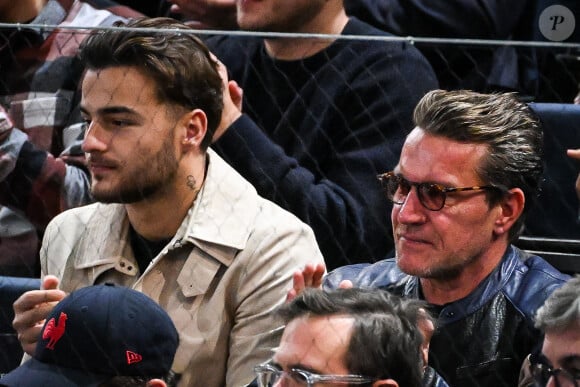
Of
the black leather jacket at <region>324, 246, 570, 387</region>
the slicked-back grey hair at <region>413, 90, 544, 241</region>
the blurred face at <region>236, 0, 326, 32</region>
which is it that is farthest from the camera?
the blurred face at <region>236, 0, 326, 32</region>

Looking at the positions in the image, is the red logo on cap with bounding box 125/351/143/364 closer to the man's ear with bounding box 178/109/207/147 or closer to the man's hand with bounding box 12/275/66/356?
the man's hand with bounding box 12/275/66/356

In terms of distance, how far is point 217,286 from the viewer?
9.37ft

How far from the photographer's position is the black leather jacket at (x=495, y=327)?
8.46 feet

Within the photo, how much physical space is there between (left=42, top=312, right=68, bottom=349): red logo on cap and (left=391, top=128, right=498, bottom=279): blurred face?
667 mm

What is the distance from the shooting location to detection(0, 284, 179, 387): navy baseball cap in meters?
2.34

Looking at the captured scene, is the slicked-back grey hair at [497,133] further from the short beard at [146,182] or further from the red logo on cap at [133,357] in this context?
the red logo on cap at [133,357]

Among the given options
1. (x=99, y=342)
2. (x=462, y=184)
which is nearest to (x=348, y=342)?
(x=99, y=342)

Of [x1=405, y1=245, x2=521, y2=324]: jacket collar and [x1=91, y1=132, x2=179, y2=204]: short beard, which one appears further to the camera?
[x1=91, y1=132, x2=179, y2=204]: short beard

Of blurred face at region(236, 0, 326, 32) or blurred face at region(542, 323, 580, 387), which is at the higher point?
blurred face at region(236, 0, 326, 32)

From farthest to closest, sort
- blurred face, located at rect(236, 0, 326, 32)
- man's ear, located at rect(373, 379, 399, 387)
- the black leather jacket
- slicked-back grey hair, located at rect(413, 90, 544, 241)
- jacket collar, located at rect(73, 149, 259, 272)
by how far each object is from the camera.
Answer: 1. blurred face, located at rect(236, 0, 326, 32)
2. jacket collar, located at rect(73, 149, 259, 272)
3. slicked-back grey hair, located at rect(413, 90, 544, 241)
4. the black leather jacket
5. man's ear, located at rect(373, 379, 399, 387)

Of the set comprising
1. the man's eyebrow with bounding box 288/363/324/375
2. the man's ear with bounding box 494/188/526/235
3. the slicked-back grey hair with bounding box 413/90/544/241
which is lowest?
the man's eyebrow with bounding box 288/363/324/375

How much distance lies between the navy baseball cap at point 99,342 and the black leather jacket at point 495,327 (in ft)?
1.77

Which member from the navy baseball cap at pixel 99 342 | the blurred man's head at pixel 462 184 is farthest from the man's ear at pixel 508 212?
the navy baseball cap at pixel 99 342

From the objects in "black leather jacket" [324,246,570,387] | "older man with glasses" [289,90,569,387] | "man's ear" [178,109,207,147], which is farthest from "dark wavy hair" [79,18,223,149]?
"black leather jacket" [324,246,570,387]
